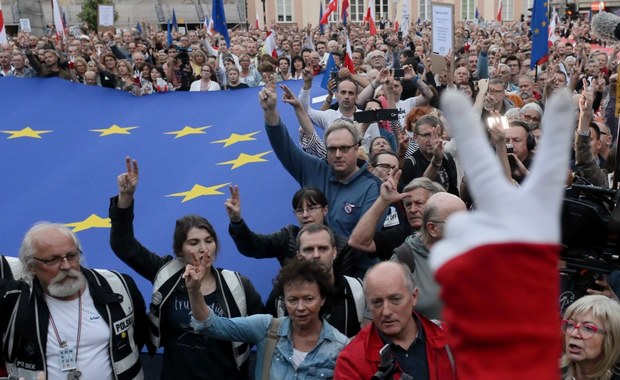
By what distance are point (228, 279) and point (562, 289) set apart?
1.49 meters

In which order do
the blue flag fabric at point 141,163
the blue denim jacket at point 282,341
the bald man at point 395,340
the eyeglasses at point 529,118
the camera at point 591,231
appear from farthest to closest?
the eyeglasses at point 529,118, the blue flag fabric at point 141,163, the blue denim jacket at point 282,341, the bald man at point 395,340, the camera at point 591,231

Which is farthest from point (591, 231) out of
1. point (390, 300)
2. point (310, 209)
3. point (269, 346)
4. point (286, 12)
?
point (286, 12)

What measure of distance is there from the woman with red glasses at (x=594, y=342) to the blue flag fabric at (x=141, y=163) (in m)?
2.19

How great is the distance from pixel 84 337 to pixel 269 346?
816mm

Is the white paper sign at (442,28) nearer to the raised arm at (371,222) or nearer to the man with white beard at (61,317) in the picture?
the raised arm at (371,222)

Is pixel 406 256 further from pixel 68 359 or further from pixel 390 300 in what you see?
pixel 68 359

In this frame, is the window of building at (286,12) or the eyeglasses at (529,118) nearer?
the eyeglasses at (529,118)

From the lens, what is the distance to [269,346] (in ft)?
10.1

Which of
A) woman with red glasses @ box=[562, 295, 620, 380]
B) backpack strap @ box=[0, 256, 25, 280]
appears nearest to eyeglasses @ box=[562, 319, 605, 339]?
woman with red glasses @ box=[562, 295, 620, 380]

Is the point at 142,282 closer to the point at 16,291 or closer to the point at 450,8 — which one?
the point at 16,291

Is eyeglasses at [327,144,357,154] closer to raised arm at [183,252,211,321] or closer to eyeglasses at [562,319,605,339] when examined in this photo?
raised arm at [183,252,211,321]

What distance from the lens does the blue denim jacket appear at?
2.95 meters

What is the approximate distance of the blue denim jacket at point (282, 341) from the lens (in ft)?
9.69

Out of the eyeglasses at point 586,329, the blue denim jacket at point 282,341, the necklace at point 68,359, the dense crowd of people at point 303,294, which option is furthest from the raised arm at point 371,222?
the necklace at point 68,359
